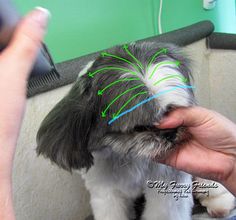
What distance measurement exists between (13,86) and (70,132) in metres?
0.37

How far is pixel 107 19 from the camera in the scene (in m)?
1.39

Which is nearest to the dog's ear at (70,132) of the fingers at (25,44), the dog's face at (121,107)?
the dog's face at (121,107)

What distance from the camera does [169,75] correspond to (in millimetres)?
762

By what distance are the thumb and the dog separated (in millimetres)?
14

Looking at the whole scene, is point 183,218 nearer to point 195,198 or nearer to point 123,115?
point 195,198

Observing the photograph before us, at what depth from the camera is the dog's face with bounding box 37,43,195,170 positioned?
73 centimetres

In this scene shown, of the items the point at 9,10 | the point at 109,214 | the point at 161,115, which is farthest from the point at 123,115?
the point at 109,214

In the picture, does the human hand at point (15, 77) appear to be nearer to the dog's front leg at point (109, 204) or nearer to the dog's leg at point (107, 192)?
the dog's leg at point (107, 192)

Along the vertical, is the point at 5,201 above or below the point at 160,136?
above

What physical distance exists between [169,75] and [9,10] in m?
0.37

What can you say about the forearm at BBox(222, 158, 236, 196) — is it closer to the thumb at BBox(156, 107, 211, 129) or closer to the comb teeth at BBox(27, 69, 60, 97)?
the thumb at BBox(156, 107, 211, 129)

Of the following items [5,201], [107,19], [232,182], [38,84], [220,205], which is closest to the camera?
[5,201]

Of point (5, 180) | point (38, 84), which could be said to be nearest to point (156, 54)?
point (38, 84)

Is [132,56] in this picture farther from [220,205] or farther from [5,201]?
[220,205]
